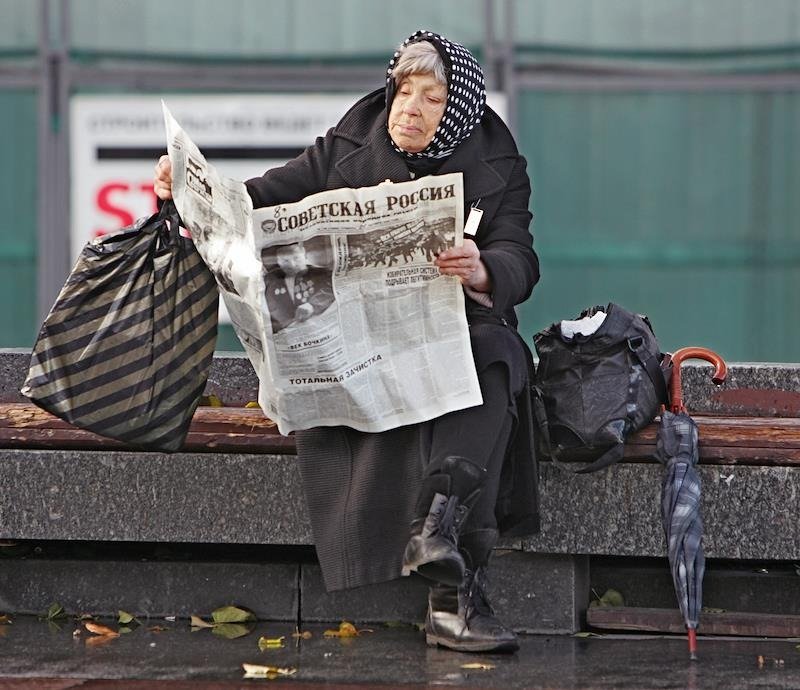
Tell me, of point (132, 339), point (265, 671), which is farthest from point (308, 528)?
point (132, 339)

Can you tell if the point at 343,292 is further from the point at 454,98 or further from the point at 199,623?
the point at 199,623

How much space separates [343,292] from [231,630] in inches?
40.2

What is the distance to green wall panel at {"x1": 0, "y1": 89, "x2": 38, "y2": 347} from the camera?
8.16m

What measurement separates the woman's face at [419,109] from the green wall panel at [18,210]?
460cm

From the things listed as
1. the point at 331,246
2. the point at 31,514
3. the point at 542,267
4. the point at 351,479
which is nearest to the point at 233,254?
the point at 331,246

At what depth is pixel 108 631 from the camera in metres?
4.09

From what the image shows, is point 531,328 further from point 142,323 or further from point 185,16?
point 142,323

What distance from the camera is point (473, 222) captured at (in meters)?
3.98

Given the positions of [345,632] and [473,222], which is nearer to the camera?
[473,222]

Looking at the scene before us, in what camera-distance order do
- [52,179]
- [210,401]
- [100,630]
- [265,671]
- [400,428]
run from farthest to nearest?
[52,179], [210,401], [100,630], [400,428], [265,671]

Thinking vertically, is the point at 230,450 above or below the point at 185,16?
below

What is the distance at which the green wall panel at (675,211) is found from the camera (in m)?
7.99

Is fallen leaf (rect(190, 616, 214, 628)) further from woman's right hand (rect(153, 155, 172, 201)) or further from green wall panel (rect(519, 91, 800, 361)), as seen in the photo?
green wall panel (rect(519, 91, 800, 361))

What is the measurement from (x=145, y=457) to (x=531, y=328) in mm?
4205
